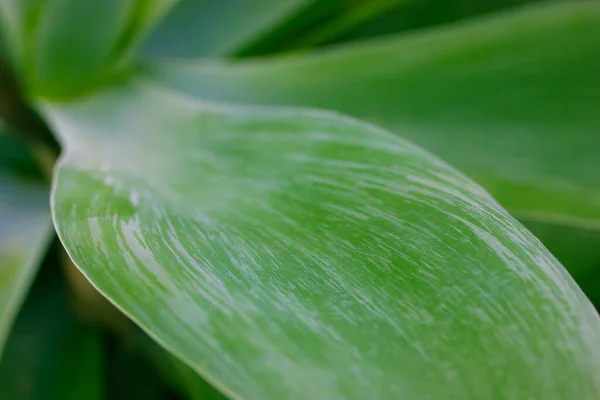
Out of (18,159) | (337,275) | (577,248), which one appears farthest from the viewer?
(18,159)

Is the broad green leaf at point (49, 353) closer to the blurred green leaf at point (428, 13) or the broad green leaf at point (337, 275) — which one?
the broad green leaf at point (337, 275)

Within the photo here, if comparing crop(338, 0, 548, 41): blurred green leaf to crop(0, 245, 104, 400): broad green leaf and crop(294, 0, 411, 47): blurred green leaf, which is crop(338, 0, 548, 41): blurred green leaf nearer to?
crop(294, 0, 411, 47): blurred green leaf

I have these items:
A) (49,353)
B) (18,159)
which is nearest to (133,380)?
(49,353)

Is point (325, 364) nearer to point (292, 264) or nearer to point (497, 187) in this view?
point (292, 264)

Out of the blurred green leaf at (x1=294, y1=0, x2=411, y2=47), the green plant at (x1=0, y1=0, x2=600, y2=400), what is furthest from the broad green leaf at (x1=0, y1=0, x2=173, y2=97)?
the blurred green leaf at (x1=294, y1=0, x2=411, y2=47)

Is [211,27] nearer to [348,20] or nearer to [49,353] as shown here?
[348,20]

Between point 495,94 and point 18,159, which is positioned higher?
point 495,94

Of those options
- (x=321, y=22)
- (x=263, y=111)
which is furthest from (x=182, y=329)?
(x=321, y=22)
